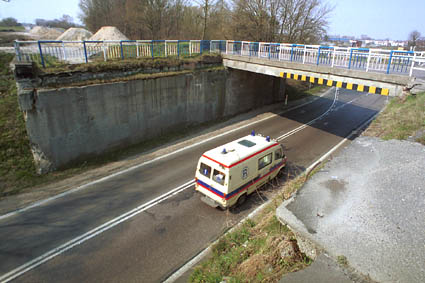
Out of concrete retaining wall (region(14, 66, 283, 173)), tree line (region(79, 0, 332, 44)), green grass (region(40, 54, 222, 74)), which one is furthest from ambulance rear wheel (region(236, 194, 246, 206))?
tree line (region(79, 0, 332, 44))

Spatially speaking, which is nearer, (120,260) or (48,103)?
(120,260)

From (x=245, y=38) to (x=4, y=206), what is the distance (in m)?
25.4

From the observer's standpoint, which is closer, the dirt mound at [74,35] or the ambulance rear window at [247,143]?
the ambulance rear window at [247,143]

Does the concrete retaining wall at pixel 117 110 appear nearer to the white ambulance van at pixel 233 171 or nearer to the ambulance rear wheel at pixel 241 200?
the white ambulance van at pixel 233 171

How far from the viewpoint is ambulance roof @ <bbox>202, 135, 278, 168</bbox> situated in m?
8.48

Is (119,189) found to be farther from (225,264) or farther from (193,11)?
(193,11)

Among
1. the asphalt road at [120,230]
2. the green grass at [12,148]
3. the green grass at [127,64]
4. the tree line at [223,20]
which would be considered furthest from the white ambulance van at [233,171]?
the tree line at [223,20]

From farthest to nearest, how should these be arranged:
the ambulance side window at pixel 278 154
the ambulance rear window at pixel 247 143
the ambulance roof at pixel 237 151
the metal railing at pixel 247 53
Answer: the metal railing at pixel 247 53, the ambulance side window at pixel 278 154, the ambulance rear window at pixel 247 143, the ambulance roof at pixel 237 151

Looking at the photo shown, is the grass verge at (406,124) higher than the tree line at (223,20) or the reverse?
the reverse

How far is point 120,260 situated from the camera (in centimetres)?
692

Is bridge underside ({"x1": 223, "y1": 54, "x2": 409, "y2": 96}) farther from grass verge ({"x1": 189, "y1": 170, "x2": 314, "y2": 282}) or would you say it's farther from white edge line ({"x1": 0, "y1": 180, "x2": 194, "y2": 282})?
white edge line ({"x1": 0, "y1": 180, "x2": 194, "y2": 282})

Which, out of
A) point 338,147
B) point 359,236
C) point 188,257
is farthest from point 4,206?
point 338,147

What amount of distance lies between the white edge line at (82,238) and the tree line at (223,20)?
20612mm

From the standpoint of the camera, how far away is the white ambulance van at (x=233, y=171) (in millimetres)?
8383
